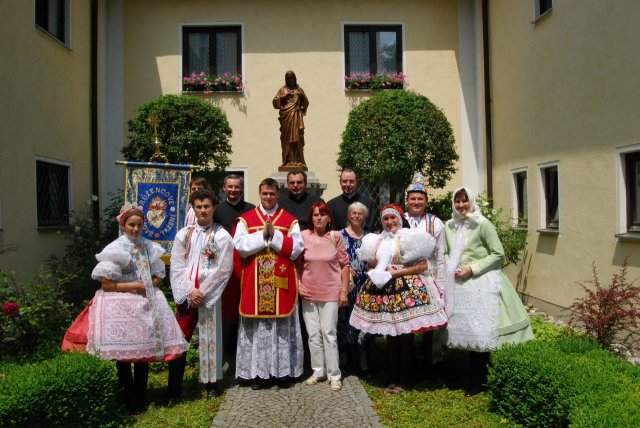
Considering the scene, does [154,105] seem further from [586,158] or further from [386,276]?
[586,158]

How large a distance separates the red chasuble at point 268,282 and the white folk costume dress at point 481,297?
1.48 m

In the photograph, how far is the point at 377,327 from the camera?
195 inches

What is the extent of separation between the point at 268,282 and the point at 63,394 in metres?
1.95

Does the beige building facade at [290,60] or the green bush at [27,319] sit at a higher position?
the beige building facade at [290,60]

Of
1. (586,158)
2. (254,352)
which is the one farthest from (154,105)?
(586,158)

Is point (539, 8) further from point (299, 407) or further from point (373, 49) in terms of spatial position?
point (299, 407)

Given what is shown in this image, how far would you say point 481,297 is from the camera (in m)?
4.89

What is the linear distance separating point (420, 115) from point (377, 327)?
5416 millimetres

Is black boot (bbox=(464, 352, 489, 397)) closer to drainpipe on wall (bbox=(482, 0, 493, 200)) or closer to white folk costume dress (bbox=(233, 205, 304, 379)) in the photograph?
white folk costume dress (bbox=(233, 205, 304, 379))

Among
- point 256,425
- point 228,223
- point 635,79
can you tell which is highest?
point 635,79

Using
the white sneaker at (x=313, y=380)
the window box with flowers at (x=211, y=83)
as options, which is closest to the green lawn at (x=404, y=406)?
the white sneaker at (x=313, y=380)

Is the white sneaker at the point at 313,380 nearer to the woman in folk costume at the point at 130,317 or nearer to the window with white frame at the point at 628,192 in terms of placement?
the woman in folk costume at the point at 130,317

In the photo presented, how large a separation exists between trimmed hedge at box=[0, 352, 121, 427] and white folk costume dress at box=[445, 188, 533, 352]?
2.93 metres

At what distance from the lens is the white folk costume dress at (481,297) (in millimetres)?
4844
